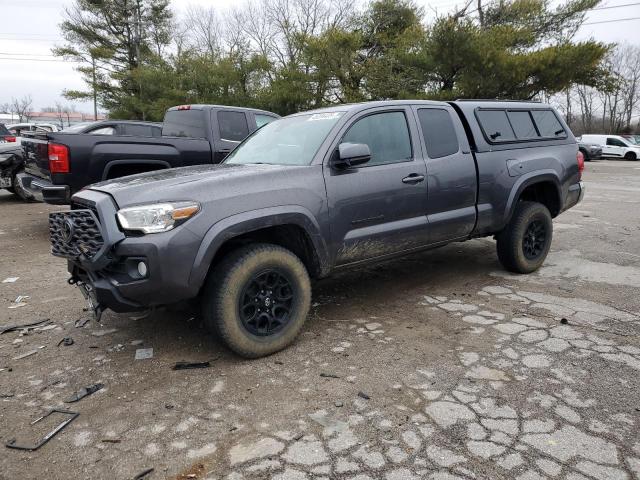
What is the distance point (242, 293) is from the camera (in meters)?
3.27

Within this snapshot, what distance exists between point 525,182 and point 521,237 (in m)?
0.59

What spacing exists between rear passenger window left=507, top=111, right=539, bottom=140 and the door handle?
1715 millimetres

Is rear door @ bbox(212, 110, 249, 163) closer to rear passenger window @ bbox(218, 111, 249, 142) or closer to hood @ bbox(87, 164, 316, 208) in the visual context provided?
rear passenger window @ bbox(218, 111, 249, 142)

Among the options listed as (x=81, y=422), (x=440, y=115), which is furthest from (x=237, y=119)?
(x=81, y=422)

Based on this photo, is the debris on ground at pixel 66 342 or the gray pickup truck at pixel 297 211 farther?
the debris on ground at pixel 66 342

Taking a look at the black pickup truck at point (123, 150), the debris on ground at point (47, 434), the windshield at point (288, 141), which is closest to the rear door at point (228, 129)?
the black pickup truck at point (123, 150)

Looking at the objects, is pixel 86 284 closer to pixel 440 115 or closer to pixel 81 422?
pixel 81 422

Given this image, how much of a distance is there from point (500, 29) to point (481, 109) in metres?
24.1

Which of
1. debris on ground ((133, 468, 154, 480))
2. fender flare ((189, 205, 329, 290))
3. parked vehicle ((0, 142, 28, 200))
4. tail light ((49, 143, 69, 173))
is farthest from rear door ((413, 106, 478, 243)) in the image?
parked vehicle ((0, 142, 28, 200))

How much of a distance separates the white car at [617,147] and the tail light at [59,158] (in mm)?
34404

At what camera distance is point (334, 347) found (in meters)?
3.62

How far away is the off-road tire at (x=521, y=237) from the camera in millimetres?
5117

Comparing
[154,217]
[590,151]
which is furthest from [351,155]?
[590,151]

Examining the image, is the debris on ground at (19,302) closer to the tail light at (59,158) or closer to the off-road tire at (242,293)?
the tail light at (59,158)
